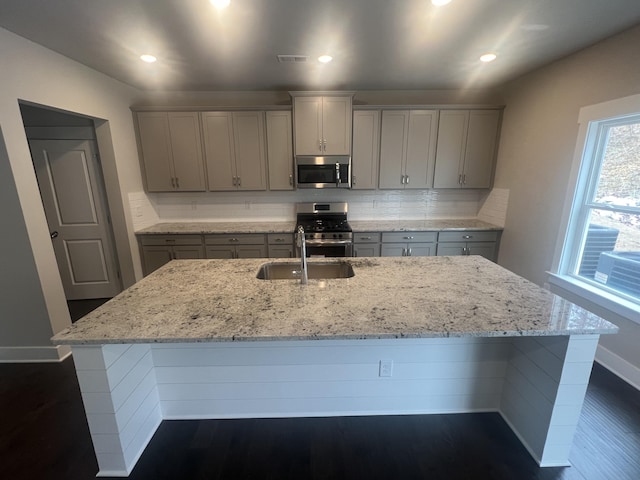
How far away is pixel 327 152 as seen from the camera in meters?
3.49

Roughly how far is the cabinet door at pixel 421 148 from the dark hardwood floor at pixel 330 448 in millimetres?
2656

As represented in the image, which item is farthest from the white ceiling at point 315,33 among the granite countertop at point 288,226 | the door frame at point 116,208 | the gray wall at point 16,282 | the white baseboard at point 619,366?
the white baseboard at point 619,366

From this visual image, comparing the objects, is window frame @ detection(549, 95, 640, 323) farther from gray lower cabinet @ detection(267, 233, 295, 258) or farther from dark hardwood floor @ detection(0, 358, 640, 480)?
gray lower cabinet @ detection(267, 233, 295, 258)

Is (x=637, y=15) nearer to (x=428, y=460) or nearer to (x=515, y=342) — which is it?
(x=515, y=342)

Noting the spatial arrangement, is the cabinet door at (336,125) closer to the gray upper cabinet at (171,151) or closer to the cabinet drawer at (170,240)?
the gray upper cabinet at (171,151)

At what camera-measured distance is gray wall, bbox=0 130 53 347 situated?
82.2 inches

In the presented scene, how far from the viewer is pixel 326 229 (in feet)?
11.5

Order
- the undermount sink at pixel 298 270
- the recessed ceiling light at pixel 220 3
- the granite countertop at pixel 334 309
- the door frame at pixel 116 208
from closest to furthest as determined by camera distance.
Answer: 1. the granite countertop at pixel 334 309
2. the recessed ceiling light at pixel 220 3
3. the undermount sink at pixel 298 270
4. the door frame at pixel 116 208

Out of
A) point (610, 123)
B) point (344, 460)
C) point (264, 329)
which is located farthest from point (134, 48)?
point (610, 123)

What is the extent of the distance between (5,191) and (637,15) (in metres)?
4.69

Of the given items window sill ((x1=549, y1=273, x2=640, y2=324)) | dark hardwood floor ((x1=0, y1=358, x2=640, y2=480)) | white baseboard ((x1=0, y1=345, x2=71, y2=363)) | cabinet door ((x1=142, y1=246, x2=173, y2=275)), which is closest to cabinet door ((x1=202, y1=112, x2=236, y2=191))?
cabinet door ((x1=142, y1=246, x2=173, y2=275))

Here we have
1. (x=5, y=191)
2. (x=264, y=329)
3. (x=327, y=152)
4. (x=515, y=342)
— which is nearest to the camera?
(x=264, y=329)

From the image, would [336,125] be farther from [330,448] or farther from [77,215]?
[77,215]

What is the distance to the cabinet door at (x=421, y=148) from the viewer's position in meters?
3.47
